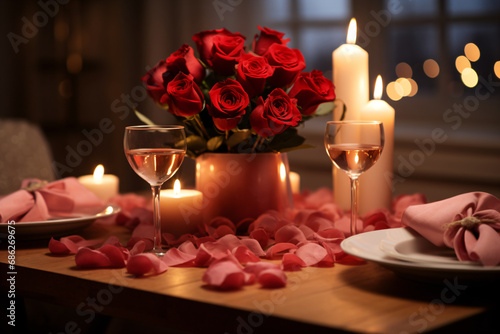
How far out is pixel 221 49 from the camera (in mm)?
1055

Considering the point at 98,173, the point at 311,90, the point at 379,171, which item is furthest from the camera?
the point at 98,173

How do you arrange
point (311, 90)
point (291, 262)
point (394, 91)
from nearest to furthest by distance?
1. point (291, 262)
2. point (311, 90)
3. point (394, 91)

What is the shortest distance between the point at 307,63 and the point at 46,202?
2302 millimetres

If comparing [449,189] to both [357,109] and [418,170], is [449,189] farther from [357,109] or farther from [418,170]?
[357,109]

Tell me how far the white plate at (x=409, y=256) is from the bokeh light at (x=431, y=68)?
2.08 meters

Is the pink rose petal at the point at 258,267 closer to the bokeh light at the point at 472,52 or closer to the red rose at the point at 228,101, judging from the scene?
the red rose at the point at 228,101

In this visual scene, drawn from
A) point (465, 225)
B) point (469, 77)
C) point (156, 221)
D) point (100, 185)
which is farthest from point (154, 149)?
point (469, 77)

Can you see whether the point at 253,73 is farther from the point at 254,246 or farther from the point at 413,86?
the point at 413,86

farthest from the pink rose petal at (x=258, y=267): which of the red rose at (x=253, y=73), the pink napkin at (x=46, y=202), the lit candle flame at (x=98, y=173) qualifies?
the lit candle flame at (x=98, y=173)

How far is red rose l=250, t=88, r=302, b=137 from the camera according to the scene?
974mm

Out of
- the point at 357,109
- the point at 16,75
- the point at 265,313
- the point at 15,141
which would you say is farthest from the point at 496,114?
the point at 16,75

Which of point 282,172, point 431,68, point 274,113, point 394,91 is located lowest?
point 282,172

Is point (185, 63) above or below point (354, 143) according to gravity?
above

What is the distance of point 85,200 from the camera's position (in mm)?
1151
